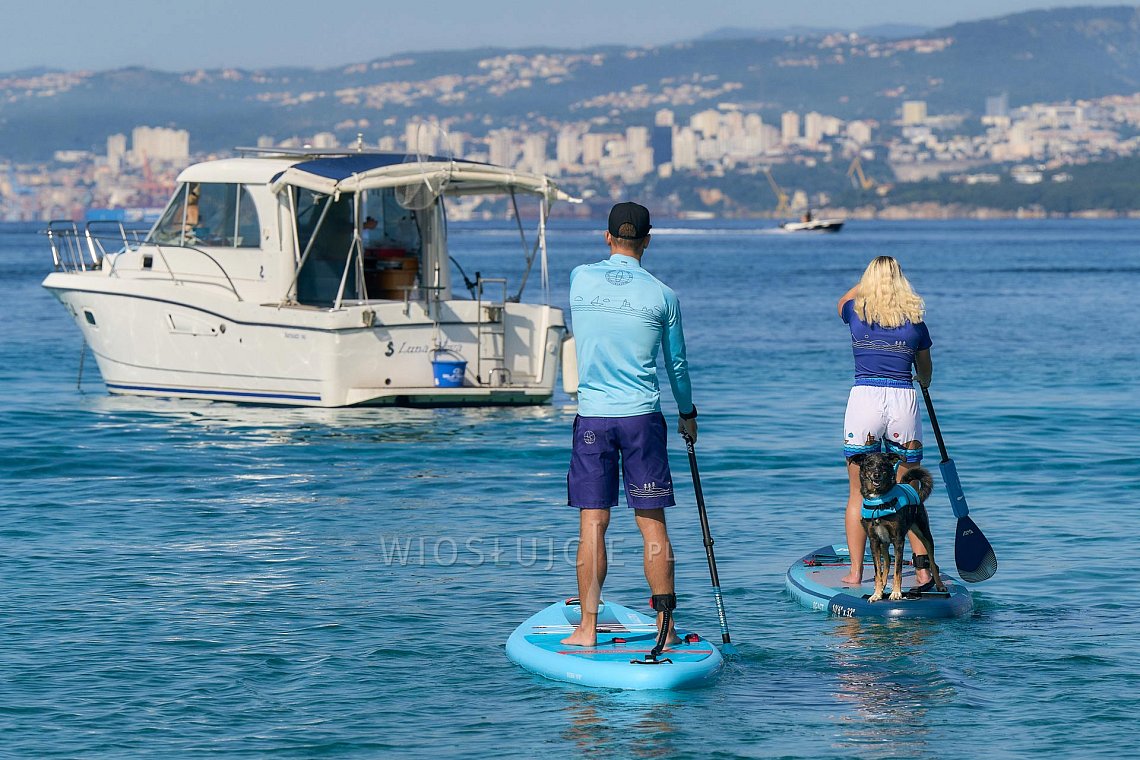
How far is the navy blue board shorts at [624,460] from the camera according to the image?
326 inches

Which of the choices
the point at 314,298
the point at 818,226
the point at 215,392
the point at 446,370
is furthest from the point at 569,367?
the point at 818,226

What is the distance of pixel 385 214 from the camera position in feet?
73.7

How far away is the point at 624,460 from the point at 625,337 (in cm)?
62

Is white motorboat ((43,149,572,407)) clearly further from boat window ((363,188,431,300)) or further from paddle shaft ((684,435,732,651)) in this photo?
paddle shaft ((684,435,732,651))

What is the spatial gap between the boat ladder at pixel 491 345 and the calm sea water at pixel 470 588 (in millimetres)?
528

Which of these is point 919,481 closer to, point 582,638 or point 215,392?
point 582,638

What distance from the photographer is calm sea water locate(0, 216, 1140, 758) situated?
7.92 m

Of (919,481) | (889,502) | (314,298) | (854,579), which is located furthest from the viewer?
(314,298)

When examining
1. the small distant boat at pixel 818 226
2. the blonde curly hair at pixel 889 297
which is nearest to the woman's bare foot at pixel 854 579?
the blonde curly hair at pixel 889 297

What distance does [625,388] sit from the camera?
831 cm

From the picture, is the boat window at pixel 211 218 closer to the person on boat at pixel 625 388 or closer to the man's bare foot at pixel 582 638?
the man's bare foot at pixel 582 638

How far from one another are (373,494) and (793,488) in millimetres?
3911

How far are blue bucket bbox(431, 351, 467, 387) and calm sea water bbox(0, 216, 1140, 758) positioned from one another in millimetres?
518

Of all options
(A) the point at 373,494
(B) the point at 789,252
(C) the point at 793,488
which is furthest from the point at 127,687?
(B) the point at 789,252
